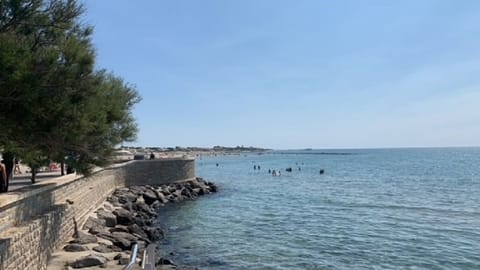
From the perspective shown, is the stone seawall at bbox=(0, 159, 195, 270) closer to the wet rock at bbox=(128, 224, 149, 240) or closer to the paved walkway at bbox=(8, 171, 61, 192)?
the paved walkway at bbox=(8, 171, 61, 192)

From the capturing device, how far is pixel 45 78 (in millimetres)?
9195

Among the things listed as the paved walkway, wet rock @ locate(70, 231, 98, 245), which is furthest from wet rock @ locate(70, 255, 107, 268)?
the paved walkway

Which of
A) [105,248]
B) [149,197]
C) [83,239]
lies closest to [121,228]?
[83,239]

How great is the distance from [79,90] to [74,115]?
0.62 m

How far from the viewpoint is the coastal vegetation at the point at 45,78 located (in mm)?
Result: 8586

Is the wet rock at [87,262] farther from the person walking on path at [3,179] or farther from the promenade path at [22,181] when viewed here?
the promenade path at [22,181]

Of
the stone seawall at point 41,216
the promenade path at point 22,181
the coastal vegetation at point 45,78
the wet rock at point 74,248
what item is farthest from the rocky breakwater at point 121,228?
the coastal vegetation at point 45,78

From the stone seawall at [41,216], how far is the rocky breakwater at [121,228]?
2.02 ft

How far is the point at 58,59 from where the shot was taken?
10.0 meters

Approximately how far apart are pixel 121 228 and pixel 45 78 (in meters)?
11.4

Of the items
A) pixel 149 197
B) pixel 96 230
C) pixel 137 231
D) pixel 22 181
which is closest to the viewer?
pixel 96 230

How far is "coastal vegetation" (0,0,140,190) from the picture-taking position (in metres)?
8.59

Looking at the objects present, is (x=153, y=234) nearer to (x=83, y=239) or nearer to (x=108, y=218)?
(x=108, y=218)

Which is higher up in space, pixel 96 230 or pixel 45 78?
pixel 45 78
